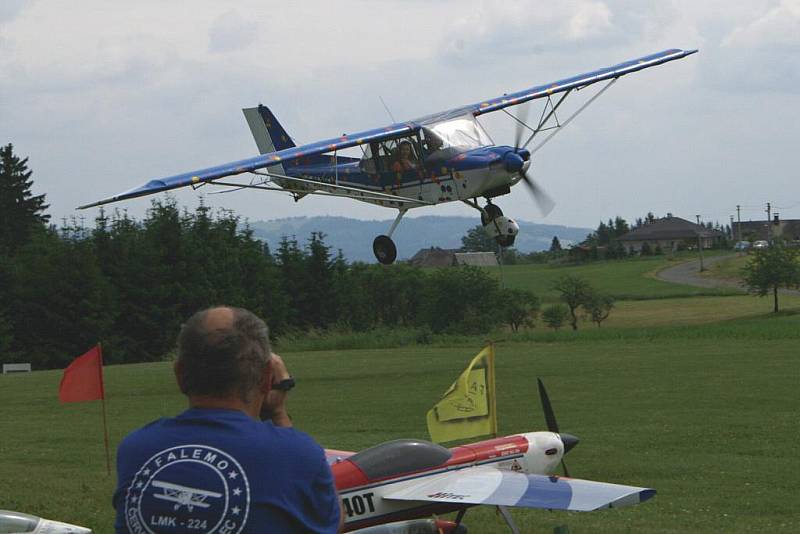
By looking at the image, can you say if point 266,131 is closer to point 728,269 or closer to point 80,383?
point 80,383

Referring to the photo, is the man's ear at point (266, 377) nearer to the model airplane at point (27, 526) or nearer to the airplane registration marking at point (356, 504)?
the model airplane at point (27, 526)

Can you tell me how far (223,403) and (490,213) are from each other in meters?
23.1

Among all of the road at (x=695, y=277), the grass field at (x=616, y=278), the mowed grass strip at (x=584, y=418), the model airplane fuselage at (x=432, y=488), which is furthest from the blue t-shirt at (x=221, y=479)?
the road at (x=695, y=277)

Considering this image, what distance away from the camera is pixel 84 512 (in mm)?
12703

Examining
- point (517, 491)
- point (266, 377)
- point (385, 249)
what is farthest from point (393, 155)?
point (266, 377)

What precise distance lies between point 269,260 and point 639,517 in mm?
71745

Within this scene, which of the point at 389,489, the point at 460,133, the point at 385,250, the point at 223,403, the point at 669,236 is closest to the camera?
the point at 223,403

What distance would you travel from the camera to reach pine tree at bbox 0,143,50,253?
3627 inches

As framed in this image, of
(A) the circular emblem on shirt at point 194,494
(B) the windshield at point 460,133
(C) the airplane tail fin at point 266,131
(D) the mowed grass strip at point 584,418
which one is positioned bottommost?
(D) the mowed grass strip at point 584,418

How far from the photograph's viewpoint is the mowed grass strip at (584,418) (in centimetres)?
1366

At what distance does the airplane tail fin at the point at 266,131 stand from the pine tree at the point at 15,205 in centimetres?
5889

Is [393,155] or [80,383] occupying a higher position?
[393,155]

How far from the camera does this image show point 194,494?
3.55 meters

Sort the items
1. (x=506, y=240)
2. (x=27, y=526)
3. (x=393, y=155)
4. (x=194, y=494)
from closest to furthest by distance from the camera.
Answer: (x=194, y=494), (x=27, y=526), (x=506, y=240), (x=393, y=155)
